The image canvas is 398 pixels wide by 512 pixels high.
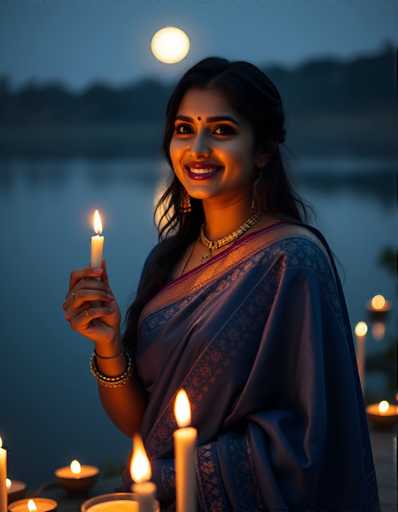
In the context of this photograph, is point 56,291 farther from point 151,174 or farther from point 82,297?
point 82,297

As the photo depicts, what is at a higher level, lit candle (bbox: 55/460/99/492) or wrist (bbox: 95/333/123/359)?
wrist (bbox: 95/333/123/359)

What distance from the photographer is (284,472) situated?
153 cm

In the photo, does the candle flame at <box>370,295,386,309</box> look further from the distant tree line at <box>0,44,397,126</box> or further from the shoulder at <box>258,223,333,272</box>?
the shoulder at <box>258,223,333,272</box>

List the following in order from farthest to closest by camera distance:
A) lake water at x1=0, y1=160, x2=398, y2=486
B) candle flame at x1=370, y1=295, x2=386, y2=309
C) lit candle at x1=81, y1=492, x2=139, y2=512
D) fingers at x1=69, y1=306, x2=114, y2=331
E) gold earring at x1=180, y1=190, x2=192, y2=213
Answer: candle flame at x1=370, y1=295, x2=386, y2=309 → lake water at x1=0, y1=160, x2=398, y2=486 → gold earring at x1=180, y1=190, x2=192, y2=213 → fingers at x1=69, y1=306, x2=114, y2=331 → lit candle at x1=81, y1=492, x2=139, y2=512

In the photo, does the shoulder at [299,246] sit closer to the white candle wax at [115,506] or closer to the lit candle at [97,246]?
the lit candle at [97,246]

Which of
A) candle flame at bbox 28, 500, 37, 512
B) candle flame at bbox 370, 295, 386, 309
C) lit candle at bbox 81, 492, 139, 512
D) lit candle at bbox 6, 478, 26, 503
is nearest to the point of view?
lit candle at bbox 81, 492, 139, 512

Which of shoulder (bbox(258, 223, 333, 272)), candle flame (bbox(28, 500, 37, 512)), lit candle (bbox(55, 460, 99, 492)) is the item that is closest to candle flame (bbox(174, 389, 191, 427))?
shoulder (bbox(258, 223, 333, 272))

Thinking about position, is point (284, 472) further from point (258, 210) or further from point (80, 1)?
point (80, 1)

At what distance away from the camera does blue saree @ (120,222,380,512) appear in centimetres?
152

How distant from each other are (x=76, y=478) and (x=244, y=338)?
1072 mm

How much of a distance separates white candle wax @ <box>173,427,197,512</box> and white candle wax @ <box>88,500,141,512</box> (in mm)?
381

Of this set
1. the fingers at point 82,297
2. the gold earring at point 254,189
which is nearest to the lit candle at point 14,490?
the fingers at point 82,297

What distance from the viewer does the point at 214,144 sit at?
170cm

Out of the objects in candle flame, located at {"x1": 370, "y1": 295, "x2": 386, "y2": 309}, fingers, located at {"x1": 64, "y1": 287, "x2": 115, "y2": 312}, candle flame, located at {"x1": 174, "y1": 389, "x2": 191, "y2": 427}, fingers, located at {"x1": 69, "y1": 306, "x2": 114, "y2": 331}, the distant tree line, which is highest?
the distant tree line
